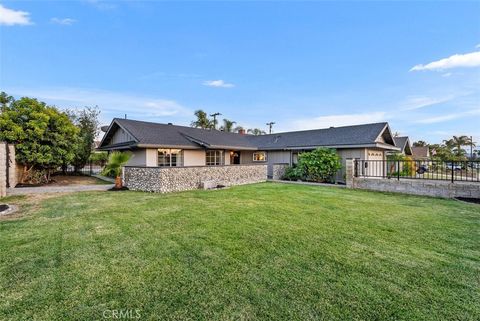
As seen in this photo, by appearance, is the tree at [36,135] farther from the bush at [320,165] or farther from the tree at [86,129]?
the bush at [320,165]

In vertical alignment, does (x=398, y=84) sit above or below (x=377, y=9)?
below

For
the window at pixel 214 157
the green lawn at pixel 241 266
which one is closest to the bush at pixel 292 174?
the window at pixel 214 157

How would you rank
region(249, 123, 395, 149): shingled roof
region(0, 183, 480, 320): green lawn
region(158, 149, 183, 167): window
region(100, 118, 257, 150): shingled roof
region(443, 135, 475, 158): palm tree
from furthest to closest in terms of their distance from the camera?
region(443, 135, 475, 158): palm tree → region(249, 123, 395, 149): shingled roof → region(158, 149, 183, 167): window → region(100, 118, 257, 150): shingled roof → region(0, 183, 480, 320): green lawn

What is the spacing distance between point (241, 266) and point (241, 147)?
15851 millimetres

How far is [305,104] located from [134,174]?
17865 millimetres

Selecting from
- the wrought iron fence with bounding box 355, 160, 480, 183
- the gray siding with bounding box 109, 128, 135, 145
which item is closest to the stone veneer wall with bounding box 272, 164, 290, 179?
the wrought iron fence with bounding box 355, 160, 480, 183

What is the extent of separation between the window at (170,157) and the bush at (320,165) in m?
8.90

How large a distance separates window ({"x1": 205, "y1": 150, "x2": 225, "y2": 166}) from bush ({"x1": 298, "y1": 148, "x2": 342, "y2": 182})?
6.56 m

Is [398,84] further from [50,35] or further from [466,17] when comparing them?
[50,35]

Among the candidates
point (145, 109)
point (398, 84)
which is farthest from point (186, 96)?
point (398, 84)

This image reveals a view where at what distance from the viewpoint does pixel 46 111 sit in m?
14.1

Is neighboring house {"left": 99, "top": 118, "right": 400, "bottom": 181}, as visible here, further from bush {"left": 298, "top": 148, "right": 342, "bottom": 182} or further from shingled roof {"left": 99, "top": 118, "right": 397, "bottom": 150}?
bush {"left": 298, "top": 148, "right": 342, "bottom": 182}

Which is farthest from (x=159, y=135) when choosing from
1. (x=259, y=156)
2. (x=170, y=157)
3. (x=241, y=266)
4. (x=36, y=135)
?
(x=241, y=266)

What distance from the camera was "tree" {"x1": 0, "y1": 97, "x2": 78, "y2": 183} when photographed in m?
12.8
